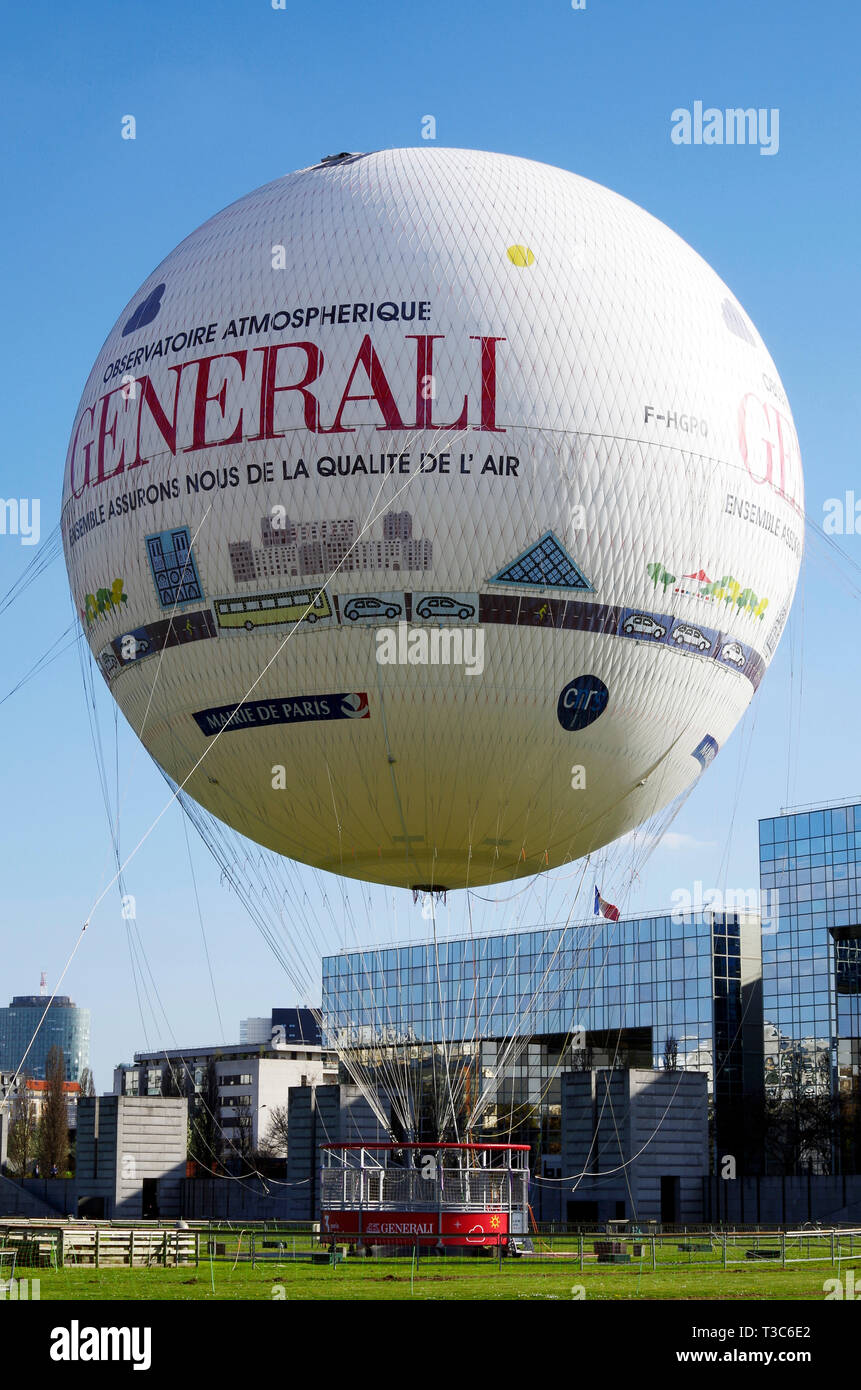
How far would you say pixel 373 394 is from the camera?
28.0 meters

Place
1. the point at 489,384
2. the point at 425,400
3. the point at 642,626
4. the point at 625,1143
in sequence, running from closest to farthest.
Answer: the point at 425,400, the point at 489,384, the point at 642,626, the point at 625,1143

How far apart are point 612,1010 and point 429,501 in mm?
80680

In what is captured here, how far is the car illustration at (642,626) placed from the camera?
2953 cm

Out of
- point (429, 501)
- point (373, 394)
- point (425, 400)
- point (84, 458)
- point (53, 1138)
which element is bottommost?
point (53, 1138)

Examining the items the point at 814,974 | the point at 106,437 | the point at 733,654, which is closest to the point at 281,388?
the point at 106,437

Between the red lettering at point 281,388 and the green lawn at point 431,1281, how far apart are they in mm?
14058

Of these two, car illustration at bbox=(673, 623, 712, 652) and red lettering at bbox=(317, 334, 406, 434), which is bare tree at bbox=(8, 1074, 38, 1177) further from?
red lettering at bbox=(317, 334, 406, 434)

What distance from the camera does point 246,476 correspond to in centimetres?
2848

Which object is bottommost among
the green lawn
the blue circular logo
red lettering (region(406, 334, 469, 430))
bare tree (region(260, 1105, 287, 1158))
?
bare tree (region(260, 1105, 287, 1158))

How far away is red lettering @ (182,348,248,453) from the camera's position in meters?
28.6

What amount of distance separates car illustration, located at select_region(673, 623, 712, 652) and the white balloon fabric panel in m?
0.07

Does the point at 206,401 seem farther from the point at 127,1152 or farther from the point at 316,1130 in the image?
the point at 316,1130

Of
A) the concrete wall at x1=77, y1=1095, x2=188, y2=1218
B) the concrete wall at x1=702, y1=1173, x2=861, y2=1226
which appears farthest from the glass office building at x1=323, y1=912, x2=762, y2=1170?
the concrete wall at x1=702, y1=1173, x2=861, y2=1226
